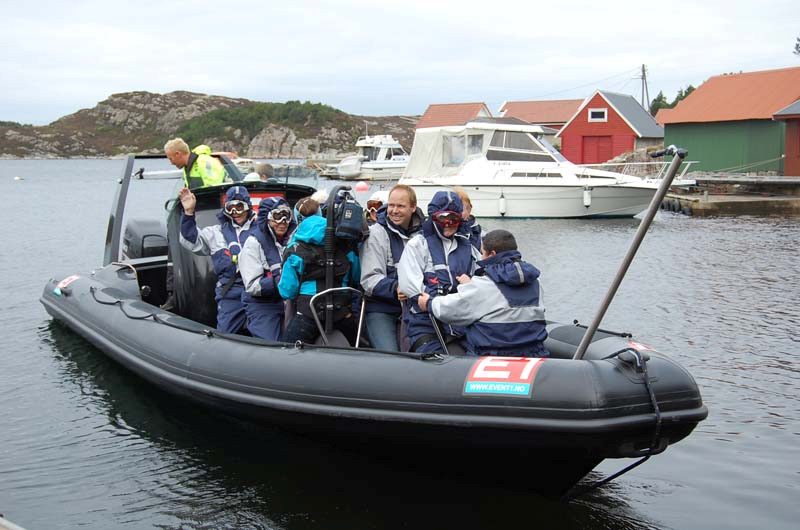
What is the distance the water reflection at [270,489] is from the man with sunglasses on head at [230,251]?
85cm

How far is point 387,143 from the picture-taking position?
59.1 m

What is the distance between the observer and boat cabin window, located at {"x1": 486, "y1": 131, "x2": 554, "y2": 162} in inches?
1025

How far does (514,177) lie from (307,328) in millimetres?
20749

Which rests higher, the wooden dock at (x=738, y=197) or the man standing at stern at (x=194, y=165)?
the man standing at stern at (x=194, y=165)

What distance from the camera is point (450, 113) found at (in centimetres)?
6012

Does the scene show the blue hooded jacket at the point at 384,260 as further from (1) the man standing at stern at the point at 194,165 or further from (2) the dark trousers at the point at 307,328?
(1) the man standing at stern at the point at 194,165

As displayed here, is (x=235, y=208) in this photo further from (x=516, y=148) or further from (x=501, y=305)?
(x=516, y=148)

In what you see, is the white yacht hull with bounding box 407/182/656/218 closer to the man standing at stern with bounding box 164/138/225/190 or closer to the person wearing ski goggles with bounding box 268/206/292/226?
the man standing at stern with bounding box 164/138/225/190

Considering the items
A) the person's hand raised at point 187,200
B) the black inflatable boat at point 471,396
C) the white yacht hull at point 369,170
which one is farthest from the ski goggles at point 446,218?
the white yacht hull at point 369,170

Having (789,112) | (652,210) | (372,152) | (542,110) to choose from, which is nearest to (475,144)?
(789,112)

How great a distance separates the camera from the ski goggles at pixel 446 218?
205 inches

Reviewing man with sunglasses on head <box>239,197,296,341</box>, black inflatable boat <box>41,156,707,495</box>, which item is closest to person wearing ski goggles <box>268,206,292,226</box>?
man with sunglasses on head <box>239,197,296,341</box>

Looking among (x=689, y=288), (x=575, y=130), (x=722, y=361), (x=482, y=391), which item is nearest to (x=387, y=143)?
(x=575, y=130)

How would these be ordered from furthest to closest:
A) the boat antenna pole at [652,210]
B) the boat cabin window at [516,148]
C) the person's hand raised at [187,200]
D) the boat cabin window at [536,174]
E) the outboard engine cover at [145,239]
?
1. the boat cabin window at [516,148]
2. the boat cabin window at [536,174]
3. the outboard engine cover at [145,239]
4. the person's hand raised at [187,200]
5. the boat antenna pole at [652,210]
